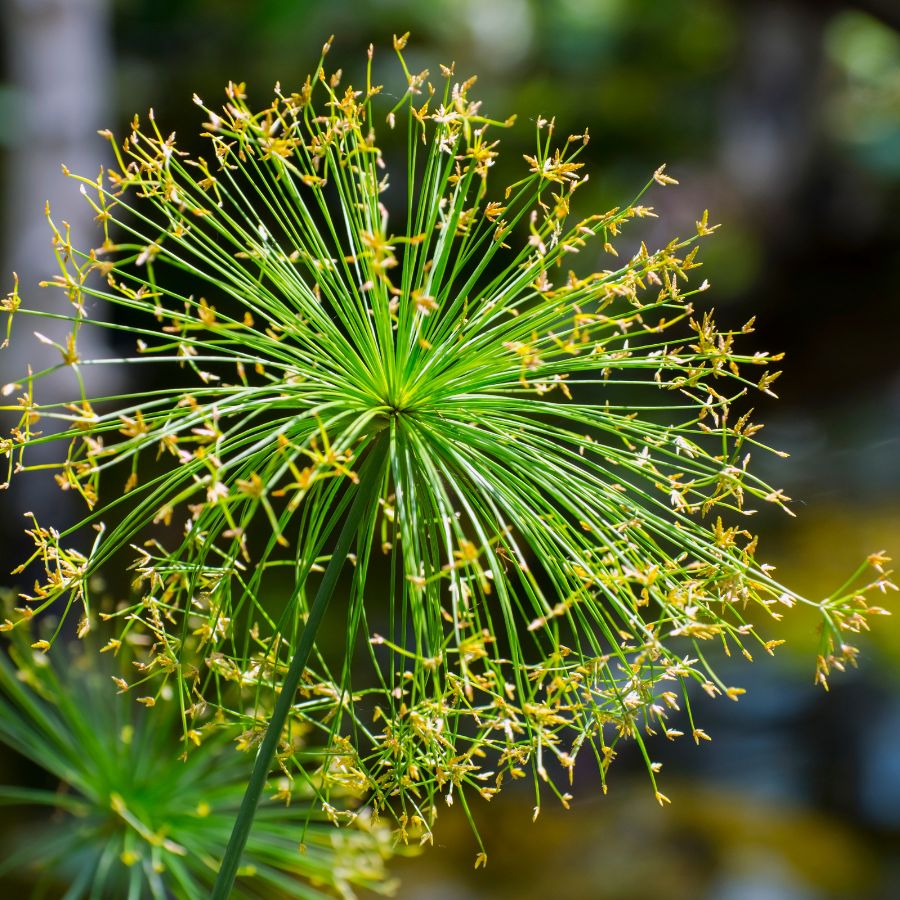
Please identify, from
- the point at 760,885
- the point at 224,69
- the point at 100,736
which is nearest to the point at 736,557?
the point at 100,736

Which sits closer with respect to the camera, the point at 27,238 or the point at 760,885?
the point at 760,885

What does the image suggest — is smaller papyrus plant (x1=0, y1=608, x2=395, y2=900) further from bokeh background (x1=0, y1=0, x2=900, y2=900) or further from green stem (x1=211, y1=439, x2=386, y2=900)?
bokeh background (x1=0, y1=0, x2=900, y2=900)

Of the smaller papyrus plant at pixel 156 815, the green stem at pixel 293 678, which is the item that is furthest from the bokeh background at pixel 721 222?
the green stem at pixel 293 678

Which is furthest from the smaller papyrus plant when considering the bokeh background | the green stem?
the bokeh background

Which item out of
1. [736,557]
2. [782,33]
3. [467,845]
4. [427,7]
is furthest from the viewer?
[427,7]

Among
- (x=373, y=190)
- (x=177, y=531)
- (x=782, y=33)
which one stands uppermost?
(x=782, y=33)

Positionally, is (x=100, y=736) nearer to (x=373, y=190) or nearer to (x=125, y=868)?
(x=125, y=868)

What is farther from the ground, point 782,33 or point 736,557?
point 782,33

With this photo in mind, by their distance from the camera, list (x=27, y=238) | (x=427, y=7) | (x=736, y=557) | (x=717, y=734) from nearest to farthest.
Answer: (x=736, y=557) → (x=27, y=238) → (x=717, y=734) → (x=427, y=7)
